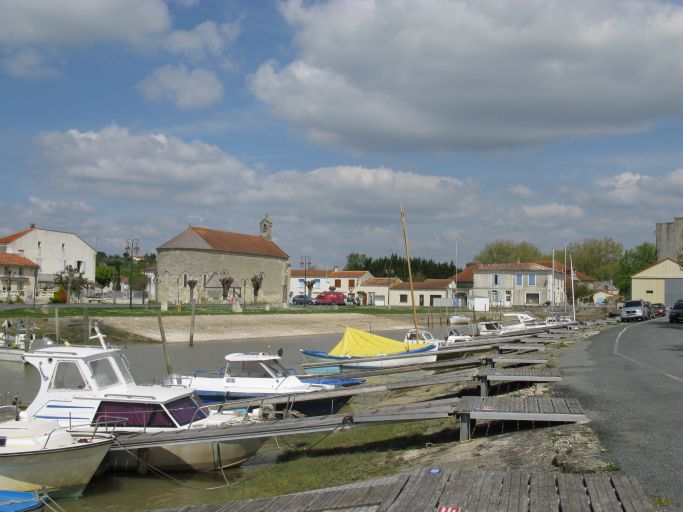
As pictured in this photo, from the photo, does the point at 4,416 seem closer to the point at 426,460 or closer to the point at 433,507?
the point at 426,460

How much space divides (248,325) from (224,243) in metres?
41.4

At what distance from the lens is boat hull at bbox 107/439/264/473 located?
50.4ft

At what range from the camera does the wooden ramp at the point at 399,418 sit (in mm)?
12000

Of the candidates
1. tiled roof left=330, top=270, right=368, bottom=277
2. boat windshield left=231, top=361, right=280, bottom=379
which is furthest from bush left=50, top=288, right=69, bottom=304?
tiled roof left=330, top=270, right=368, bottom=277

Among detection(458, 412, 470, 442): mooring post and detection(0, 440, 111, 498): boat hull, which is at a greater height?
detection(458, 412, 470, 442): mooring post

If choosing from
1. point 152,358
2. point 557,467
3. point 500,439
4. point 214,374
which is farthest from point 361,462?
point 152,358

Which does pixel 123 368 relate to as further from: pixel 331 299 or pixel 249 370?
pixel 331 299

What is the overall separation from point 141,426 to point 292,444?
4.05 metres

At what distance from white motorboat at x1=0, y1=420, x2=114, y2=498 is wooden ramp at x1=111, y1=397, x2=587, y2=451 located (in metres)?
0.80

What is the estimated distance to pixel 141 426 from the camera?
15.7 metres

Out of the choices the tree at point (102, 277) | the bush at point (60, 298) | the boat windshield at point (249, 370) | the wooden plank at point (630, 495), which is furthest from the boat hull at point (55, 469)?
the tree at point (102, 277)

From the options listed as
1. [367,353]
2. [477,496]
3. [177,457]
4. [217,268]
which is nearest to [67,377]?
[177,457]

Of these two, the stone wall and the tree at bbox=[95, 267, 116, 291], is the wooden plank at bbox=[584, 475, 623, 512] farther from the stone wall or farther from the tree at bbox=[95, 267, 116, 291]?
the tree at bbox=[95, 267, 116, 291]

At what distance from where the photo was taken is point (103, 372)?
55.1ft
